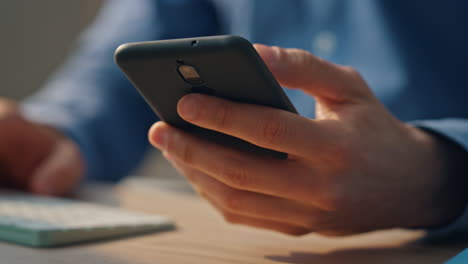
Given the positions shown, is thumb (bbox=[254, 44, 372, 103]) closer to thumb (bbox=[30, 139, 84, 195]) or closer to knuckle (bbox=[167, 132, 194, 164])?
knuckle (bbox=[167, 132, 194, 164])

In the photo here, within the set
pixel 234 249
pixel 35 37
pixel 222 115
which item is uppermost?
pixel 222 115

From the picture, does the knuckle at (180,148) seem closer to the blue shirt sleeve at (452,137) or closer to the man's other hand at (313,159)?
the man's other hand at (313,159)

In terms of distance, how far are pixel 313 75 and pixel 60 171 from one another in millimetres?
515

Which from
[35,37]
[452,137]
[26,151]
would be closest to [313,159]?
[452,137]

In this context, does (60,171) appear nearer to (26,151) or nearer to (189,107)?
(26,151)

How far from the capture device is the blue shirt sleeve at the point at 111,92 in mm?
931

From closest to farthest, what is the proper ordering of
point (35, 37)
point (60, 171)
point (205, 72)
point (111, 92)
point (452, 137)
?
point (205, 72) < point (452, 137) < point (60, 171) < point (111, 92) < point (35, 37)

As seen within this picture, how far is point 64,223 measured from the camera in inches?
15.6

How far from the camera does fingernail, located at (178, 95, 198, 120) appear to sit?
1.03ft

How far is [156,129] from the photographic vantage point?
38 centimetres

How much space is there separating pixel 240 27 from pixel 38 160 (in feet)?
1.45

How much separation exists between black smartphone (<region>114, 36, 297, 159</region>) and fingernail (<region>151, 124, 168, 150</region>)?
1.0 inches

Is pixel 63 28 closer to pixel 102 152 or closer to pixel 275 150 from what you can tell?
pixel 102 152

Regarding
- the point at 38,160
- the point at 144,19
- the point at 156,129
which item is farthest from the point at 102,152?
the point at 156,129
